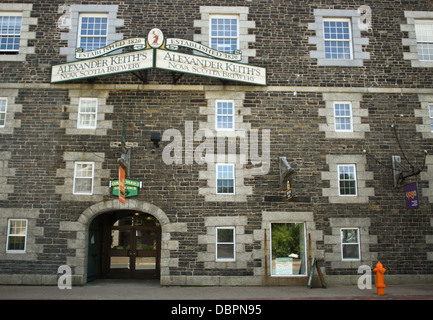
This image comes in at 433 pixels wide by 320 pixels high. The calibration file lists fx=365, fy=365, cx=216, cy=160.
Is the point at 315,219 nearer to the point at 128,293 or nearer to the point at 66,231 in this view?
the point at 128,293

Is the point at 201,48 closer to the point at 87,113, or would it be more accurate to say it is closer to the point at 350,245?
the point at 87,113

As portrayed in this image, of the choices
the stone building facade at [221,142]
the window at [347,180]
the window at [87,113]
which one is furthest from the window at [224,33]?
the window at [347,180]

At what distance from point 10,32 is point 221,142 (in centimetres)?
964

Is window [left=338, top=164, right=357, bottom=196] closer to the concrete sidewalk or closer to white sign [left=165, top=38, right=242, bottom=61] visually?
the concrete sidewalk

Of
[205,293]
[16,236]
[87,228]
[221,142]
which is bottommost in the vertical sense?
[205,293]

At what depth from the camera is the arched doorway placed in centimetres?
1513

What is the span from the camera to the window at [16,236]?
1334 cm

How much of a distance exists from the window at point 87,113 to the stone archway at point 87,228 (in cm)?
312

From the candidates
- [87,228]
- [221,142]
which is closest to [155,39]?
[221,142]

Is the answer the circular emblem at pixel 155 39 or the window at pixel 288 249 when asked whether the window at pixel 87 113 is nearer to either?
the circular emblem at pixel 155 39

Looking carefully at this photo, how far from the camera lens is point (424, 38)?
1530cm

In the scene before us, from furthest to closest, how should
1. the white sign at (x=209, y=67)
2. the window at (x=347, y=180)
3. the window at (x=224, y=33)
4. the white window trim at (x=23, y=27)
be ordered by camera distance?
1. the window at (x=224, y=33)
2. the white window trim at (x=23, y=27)
3. the window at (x=347, y=180)
4. the white sign at (x=209, y=67)

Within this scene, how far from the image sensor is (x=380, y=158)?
14.3 meters

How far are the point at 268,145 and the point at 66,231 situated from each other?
8200mm
